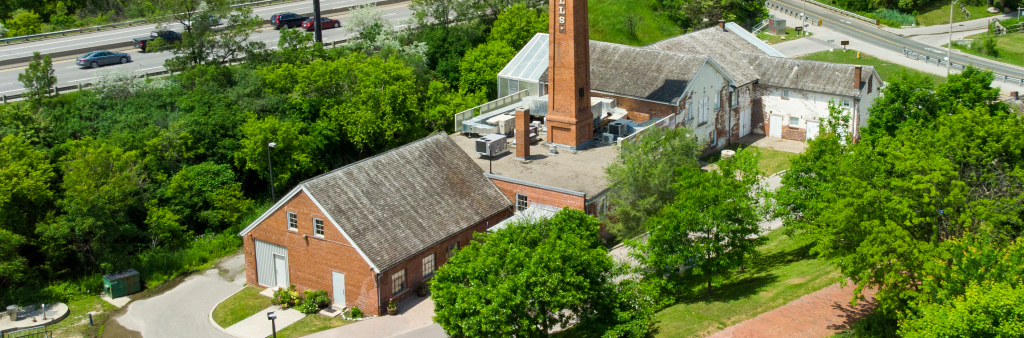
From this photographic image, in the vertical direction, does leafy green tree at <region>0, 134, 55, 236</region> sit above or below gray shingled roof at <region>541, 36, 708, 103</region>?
below

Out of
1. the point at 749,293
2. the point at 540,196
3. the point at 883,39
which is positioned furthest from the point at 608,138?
the point at 883,39

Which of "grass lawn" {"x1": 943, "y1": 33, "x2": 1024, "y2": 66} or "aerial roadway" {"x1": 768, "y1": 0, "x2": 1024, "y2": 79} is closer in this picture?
"aerial roadway" {"x1": 768, "y1": 0, "x2": 1024, "y2": 79}

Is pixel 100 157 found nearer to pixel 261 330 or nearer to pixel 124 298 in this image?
pixel 124 298

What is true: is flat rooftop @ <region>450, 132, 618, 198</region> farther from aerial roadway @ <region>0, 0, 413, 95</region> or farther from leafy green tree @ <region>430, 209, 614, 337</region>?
aerial roadway @ <region>0, 0, 413, 95</region>

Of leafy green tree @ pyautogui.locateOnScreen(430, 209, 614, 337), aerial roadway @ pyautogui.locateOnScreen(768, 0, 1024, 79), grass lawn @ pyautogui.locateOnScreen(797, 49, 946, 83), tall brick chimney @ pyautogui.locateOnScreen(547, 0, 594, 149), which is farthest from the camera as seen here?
aerial roadway @ pyautogui.locateOnScreen(768, 0, 1024, 79)

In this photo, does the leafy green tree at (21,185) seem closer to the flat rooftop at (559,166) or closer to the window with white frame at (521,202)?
the flat rooftop at (559,166)

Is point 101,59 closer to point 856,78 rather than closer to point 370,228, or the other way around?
point 370,228

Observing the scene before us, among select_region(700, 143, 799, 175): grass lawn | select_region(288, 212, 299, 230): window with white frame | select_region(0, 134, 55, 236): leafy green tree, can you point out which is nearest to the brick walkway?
select_region(288, 212, 299, 230): window with white frame
